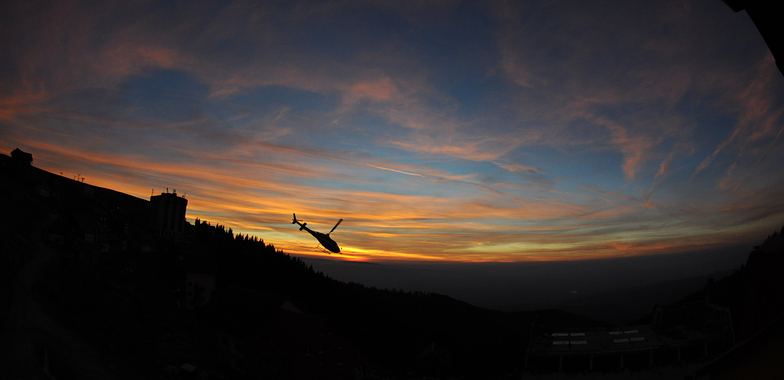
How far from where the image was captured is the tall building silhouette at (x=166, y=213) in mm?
120188

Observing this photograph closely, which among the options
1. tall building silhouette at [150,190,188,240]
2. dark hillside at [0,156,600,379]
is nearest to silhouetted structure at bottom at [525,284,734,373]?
dark hillside at [0,156,600,379]

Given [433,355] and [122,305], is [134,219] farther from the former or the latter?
[433,355]

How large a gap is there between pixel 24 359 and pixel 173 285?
151ft

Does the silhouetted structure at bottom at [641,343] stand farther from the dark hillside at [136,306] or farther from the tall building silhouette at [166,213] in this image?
the tall building silhouette at [166,213]

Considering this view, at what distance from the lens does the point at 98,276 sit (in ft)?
155

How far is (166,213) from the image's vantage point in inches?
4779

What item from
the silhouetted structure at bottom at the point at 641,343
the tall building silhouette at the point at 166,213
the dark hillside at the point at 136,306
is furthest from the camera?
the tall building silhouette at the point at 166,213

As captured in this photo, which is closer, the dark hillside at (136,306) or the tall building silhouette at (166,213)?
the dark hillside at (136,306)

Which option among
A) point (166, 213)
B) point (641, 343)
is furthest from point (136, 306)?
point (166, 213)

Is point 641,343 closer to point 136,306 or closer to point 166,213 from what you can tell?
point 136,306

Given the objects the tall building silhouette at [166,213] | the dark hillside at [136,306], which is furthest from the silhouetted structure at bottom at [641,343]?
the tall building silhouette at [166,213]

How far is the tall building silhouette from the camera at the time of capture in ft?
Answer: 394

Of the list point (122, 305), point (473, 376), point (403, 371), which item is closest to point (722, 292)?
point (473, 376)

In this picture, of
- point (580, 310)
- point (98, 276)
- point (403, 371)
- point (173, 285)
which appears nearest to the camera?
point (98, 276)
